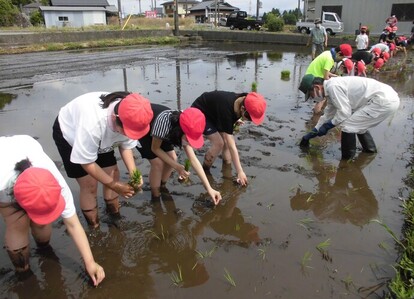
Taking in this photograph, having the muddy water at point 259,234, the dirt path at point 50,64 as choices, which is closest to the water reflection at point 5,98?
the dirt path at point 50,64

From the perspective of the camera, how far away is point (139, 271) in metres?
2.60

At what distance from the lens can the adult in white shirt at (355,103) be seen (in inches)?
170

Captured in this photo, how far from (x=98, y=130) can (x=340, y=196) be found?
8.66 feet

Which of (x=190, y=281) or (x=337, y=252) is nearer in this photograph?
(x=190, y=281)

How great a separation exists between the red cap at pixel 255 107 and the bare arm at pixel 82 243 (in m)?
1.83

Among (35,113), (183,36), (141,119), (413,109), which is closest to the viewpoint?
(141,119)

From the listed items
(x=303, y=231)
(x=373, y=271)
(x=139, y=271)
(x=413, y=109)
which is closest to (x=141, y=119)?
(x=139, y=271)

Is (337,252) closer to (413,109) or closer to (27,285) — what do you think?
(27,285)

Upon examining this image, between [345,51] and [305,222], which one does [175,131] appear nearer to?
[305,222]

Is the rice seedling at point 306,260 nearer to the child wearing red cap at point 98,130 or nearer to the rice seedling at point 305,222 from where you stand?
the rice seedling at point 305,222

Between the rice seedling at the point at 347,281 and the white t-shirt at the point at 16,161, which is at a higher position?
the white t-shirt at the point at 16,161

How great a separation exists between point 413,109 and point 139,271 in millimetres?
6784

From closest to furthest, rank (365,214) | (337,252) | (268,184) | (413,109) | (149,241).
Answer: (337,252), (149,241), (365,214), (268,184), (413,109)

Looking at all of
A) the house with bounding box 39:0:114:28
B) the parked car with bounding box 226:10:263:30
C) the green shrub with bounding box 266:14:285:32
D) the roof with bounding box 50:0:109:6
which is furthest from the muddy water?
the roof with bounding box 50:0:109:6
